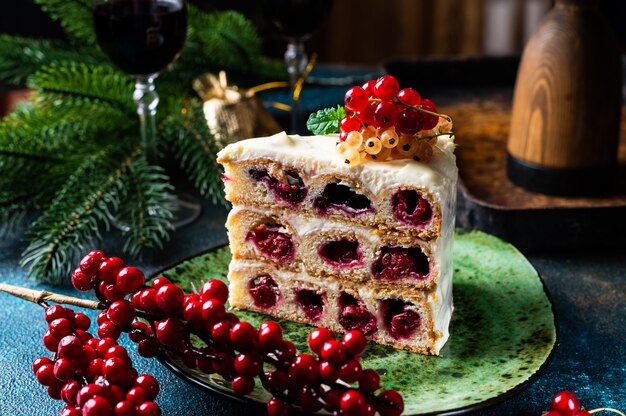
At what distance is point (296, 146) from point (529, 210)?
0.62 metres

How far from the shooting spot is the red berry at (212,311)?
1236 millimetres

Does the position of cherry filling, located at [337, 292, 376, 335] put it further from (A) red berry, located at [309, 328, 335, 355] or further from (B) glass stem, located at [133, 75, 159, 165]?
(B) glass stem, located at [133, 75, 159, 165]

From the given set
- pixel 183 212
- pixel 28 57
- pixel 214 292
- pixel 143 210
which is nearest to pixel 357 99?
pixel 214 292

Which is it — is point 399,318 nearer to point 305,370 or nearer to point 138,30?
point 305,370

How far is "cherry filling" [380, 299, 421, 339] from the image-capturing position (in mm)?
1539

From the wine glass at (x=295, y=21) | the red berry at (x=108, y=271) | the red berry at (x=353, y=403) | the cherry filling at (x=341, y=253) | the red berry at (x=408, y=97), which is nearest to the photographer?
the red berry at (x=353, y=403)

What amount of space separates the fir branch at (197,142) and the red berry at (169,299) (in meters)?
0.76

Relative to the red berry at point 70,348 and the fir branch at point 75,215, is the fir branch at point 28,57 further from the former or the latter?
the red berry at point 70,348

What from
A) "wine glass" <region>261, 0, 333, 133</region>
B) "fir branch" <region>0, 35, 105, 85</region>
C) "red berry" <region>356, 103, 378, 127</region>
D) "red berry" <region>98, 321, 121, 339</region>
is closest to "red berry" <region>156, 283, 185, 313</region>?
"red berry" <region>98, 321, 121, 339</region>

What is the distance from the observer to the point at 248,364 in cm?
121

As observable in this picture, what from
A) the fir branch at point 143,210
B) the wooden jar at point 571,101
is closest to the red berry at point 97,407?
the fir branch at point 143,210

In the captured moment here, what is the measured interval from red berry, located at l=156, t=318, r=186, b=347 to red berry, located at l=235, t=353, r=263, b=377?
0.36 feet

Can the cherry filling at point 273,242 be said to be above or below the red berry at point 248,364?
below

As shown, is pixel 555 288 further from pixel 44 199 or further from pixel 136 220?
pixel 44 199
